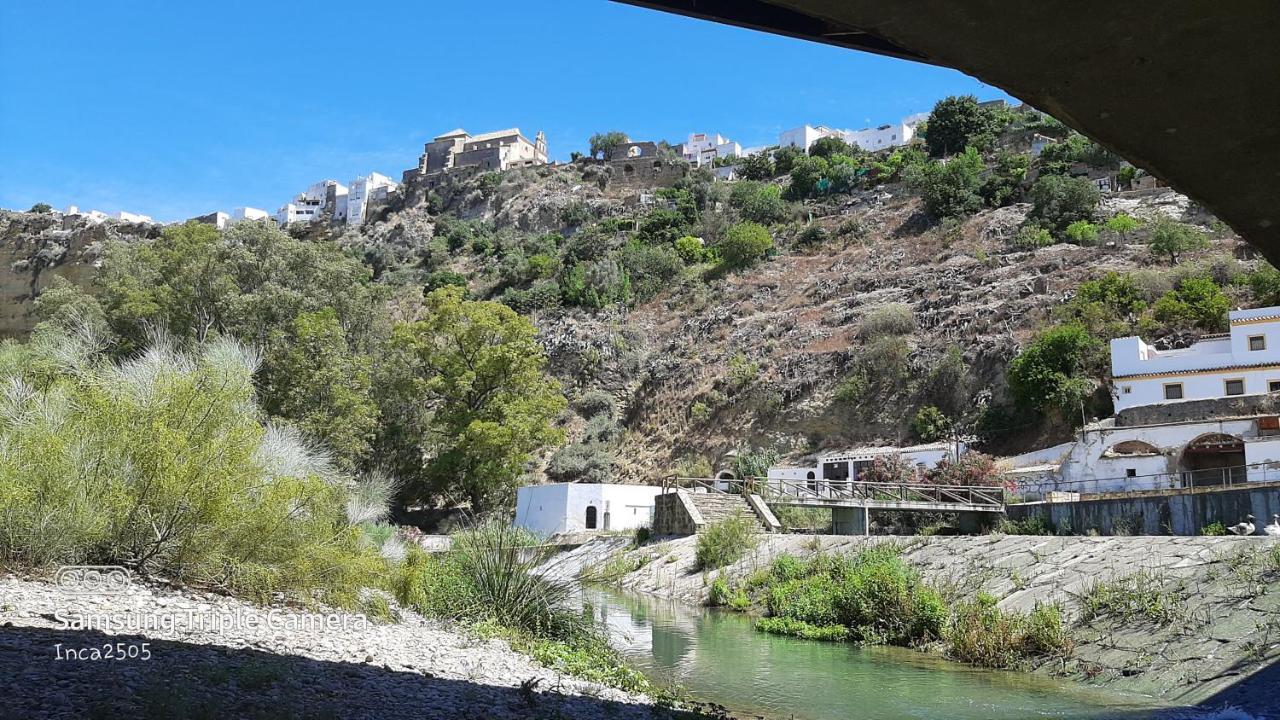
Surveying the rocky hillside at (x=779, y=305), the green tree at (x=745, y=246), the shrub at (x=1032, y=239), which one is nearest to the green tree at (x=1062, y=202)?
the shrub at (x=1032, y=239)

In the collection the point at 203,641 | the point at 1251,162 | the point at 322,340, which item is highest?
the point at 322,340

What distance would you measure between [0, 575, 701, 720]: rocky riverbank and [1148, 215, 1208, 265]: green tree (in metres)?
38.4

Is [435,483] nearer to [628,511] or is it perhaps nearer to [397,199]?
[628,511]

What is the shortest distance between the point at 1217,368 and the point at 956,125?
41900 millimetres

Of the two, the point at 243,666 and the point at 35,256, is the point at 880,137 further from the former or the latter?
the point at 243,666

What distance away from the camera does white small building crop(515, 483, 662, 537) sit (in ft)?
95.4

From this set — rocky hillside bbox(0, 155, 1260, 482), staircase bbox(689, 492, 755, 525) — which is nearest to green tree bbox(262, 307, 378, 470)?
staircase bbox(689, 492, 755, 525)

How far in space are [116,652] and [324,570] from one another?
3.51m

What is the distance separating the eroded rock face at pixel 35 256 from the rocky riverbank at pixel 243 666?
147ft

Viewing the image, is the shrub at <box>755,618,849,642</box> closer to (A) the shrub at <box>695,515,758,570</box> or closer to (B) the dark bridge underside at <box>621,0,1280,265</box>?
(A) the shrub at <box>695,515,758,570</box>

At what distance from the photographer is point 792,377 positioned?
40.8 metres


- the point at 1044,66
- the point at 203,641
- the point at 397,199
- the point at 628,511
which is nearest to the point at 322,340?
the point at 628,511

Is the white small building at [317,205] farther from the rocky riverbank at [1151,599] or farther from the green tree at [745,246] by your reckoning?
the rocky riverbank at [1151,599]

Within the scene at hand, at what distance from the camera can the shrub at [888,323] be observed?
4044 cm
